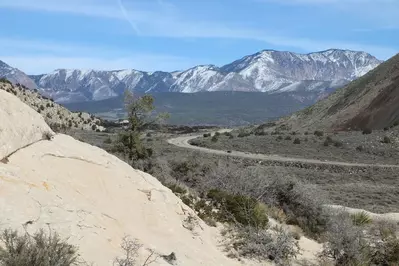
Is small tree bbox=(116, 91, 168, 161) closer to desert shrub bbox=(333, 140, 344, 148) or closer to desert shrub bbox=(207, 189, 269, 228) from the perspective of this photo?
desert shrub bbox=(207, 189, 269, 228)

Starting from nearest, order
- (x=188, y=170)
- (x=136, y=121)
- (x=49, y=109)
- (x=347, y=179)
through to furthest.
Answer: (x=188, y=170)
(x=136, y=121)
(x=347, y=179)
(x=49, y=109)

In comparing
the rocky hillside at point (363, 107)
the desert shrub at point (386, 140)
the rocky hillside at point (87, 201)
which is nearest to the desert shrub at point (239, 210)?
the rocky hillside at point (87, 201)

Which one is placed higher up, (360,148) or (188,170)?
(188,170)

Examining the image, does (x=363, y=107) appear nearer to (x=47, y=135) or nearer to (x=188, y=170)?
(x=188, y=170)

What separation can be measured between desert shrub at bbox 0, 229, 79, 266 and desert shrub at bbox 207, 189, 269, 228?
22.5 feet

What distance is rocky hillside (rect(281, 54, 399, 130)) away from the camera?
74438mm

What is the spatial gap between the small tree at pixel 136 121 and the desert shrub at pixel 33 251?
2035 centimetres

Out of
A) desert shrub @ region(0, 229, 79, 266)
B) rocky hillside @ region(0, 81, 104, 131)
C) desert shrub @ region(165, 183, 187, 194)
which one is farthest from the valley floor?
rocky hillside @ region(0, 81, 104, 131)

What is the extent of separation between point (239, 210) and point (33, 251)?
28.4 ft

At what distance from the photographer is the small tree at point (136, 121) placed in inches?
1144

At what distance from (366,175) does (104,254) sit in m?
35.7

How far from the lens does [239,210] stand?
15.3 meters

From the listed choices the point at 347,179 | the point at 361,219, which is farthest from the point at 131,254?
the point at 347,179

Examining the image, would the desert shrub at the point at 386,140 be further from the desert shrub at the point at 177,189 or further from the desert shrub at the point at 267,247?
the desert shrub at the point at 267,247
